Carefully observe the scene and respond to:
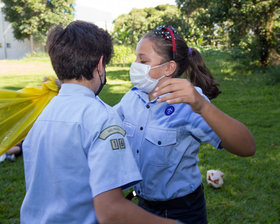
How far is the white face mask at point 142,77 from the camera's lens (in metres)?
1.98

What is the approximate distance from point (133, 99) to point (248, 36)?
465 inches

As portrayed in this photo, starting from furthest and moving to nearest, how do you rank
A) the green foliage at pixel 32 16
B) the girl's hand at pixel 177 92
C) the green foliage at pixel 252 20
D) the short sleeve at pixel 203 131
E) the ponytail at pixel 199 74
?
1. the green foliage at pixel 32 16
2. the green foliage at pixel 252 20
3. the ponytail at pixel 199 74
4. the short sleeve at pixel 203 131
5. the girl's hand at pixel 177 92

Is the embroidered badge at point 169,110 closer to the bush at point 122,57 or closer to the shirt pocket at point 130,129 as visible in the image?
the shirt pocket at point 130,129

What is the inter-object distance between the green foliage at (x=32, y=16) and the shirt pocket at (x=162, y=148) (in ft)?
116

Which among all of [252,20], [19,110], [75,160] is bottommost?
[19,110]

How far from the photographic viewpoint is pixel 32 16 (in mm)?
35188

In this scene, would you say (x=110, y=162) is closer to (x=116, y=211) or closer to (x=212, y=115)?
(x=116, y=211)

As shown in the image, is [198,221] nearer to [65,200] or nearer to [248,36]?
[65,200]

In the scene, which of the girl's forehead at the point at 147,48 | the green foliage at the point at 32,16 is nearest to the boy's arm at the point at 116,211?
the girl's forehead at the point at 147,48

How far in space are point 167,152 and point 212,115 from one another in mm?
475

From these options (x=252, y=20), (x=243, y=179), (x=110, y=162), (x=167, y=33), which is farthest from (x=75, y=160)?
(x=252, y=20)

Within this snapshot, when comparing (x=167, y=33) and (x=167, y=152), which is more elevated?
(x=167, y=33)

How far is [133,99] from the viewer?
6.59ft

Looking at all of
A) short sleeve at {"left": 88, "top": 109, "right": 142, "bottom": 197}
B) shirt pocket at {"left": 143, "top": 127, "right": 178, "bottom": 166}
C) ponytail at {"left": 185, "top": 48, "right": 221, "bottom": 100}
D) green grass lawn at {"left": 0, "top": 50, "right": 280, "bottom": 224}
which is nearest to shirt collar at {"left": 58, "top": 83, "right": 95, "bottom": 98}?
short sleeve at {"left": 88, "top": 109, "right": 142, "bottom": 197}
